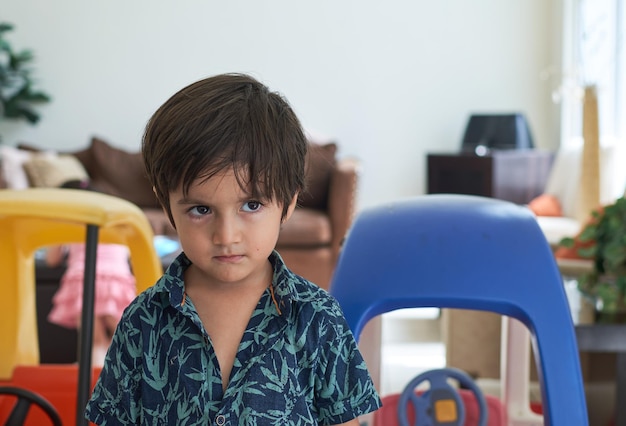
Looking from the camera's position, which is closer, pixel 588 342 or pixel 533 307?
pixel 533 307

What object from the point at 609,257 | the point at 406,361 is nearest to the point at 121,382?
the point at 609,257

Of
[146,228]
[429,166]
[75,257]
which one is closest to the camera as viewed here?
[146,228]

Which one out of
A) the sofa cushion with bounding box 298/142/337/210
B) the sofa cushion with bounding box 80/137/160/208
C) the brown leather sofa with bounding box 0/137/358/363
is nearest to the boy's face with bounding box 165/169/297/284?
the brown leather sofa with bounding box 0/137/358/363

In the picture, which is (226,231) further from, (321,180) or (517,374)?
(321,180)

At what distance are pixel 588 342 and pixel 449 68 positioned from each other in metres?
4.18

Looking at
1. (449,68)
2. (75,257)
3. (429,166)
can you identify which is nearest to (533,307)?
(75,257)

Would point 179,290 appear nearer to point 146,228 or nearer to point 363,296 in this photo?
point 363,296

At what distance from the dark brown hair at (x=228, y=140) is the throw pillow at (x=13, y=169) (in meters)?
4.20

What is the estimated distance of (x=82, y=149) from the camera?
5812mm

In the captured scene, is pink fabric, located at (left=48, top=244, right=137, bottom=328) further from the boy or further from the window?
the window

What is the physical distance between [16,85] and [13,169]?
111 cm

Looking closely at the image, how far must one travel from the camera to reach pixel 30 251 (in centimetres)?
198

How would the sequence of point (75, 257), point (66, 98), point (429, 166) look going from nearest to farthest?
1. point (75, 257)
2. point (429, 166)
3. point (66, 98)

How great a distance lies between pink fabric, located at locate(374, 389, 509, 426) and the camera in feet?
6.45
